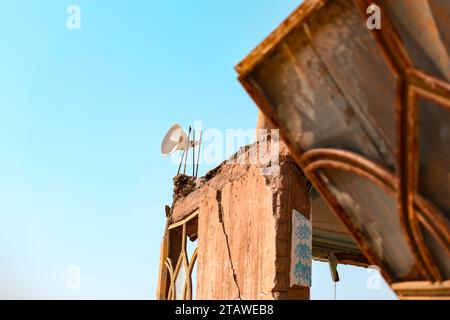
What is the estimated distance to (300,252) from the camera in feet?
17.9

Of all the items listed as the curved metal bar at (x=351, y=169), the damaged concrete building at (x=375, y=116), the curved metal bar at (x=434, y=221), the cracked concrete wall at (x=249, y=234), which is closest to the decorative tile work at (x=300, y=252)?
the cracked concrete wall at (x=249, y=234)

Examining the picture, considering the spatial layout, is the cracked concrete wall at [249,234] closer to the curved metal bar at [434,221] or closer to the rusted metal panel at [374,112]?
the rusted metal panel at [374,112]

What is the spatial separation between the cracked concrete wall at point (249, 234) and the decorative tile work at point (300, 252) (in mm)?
59

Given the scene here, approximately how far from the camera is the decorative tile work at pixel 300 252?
535 centimetres

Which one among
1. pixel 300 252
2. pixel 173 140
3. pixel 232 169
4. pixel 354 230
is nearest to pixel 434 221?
pixel 354 230

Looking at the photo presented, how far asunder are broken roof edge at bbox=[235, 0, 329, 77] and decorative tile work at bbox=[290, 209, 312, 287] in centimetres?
271

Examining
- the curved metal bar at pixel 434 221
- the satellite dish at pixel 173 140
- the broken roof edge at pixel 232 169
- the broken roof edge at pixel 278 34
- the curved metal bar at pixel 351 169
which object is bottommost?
the curved metal bar at pixel 434 221

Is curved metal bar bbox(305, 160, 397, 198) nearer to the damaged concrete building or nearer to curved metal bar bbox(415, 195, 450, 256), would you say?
the damaged concrete building

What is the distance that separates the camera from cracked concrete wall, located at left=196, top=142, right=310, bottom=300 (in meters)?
5.40

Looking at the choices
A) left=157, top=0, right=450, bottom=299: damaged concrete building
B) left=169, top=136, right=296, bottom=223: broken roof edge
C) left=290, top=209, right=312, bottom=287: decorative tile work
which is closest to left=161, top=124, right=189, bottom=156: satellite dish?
left=169, top=136, right=296, bottom=223: broken roof edge

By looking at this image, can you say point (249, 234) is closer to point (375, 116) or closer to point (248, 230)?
point (248, 230)

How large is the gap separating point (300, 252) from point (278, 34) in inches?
121

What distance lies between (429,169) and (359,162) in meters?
0.40

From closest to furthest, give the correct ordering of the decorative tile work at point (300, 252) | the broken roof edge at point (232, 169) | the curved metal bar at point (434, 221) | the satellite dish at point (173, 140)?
the curved metal bar at point (434, 221) < the decorative tile work at point (300, 252) < the broken roof edge at point (232, 169) < the satellite dish at point (173, 140)
